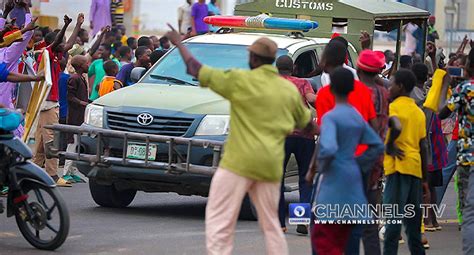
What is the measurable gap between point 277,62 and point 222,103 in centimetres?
96

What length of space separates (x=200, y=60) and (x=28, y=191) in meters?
3.67

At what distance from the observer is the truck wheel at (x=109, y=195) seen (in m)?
13.1

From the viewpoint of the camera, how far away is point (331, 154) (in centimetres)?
805

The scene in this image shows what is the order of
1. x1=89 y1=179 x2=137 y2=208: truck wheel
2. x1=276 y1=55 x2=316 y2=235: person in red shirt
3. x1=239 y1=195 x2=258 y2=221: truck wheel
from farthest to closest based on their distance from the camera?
1. x1=89 y1=179 x2=137 y2=208: truck wheel
2. x1=239 y1=195 x2=258 y2=221: truck wheel
3. x1=276 y1=55 x2=316 y2=235: person in red shirt

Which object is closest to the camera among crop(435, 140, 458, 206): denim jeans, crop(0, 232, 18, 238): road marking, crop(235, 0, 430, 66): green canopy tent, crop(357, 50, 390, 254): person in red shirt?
crop(357, 50, 390, 254): person in red shirt

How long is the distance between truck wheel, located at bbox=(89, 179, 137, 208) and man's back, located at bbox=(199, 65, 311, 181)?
5.01m

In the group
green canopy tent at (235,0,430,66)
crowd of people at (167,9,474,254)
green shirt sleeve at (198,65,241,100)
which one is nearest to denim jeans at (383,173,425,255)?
crowd of people at (167,9,474,254)

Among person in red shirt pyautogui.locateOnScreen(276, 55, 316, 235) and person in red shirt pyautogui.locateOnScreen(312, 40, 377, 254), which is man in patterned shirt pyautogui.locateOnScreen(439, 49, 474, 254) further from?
person in red shirt pyautogui.locateOnScreen(276, 55, 316, 235)

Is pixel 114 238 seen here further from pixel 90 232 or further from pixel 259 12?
pixel 259 12

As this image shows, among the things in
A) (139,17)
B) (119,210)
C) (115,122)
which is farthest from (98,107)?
(139,17)

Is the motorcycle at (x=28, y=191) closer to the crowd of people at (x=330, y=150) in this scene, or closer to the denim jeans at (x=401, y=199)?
the crowd of people at (x=330, y=150)

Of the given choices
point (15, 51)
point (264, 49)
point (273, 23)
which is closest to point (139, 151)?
point (15, 51)

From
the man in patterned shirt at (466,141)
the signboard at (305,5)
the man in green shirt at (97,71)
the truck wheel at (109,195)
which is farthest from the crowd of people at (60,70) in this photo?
the man in patterned shirt at (466,141)

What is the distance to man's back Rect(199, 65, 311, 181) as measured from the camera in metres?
8.17
